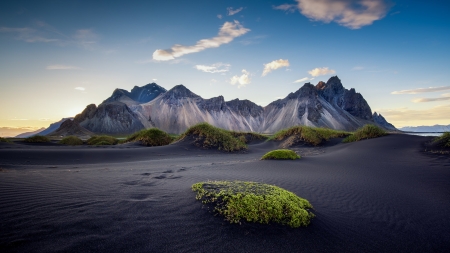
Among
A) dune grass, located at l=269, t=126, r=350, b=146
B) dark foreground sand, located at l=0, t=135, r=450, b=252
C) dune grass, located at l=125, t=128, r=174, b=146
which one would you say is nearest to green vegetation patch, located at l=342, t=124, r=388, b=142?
dune grass, located at l=269, t=126, r=350, b=146

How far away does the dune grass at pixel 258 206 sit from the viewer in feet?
11.2

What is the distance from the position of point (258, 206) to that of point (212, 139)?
47.6 feet

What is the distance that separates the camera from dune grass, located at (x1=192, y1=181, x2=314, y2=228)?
341cm

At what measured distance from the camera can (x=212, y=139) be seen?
1797 centimetres

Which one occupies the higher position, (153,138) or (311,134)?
(311,134)

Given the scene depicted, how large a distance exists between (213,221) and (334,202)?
3.24m

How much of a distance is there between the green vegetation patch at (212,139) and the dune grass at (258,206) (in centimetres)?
1318

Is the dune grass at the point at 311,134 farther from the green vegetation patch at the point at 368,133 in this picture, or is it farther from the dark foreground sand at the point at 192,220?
the dark foreground sand at the point at 192,220

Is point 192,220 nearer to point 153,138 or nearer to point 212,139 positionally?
point 212,139

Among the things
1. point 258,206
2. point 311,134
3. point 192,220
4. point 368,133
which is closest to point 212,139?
point 311,134

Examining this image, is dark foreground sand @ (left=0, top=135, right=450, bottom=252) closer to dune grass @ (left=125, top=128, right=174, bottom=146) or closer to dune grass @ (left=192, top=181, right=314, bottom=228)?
dune grass @ (left=192, top=181, right=314, bottom=228)

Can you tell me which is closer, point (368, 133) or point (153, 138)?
point (368, 133)

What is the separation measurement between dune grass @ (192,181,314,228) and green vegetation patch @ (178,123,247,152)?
43.2ft

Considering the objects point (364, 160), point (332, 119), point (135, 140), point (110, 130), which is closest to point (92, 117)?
point (110, 130)
